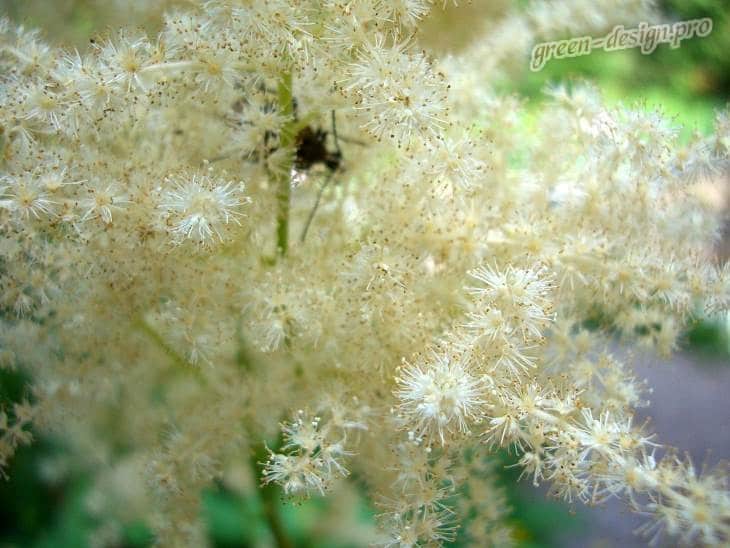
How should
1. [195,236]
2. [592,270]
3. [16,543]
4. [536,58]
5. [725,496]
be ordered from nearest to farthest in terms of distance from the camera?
[725,496] → [195,236] → [592,270] → [536,58] → [16,543]

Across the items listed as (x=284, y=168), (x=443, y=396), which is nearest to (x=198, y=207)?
(x=284, y=168)

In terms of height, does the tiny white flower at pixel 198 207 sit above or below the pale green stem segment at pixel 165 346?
above

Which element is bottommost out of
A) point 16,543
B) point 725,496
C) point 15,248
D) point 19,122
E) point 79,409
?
point 16,543

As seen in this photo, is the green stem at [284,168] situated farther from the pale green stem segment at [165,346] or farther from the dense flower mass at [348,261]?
the pale green stem segment at [165,346]

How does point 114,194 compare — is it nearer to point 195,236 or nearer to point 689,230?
point 195,236

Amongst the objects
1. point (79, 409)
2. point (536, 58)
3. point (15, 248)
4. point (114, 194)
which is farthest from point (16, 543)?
point (536, 58)

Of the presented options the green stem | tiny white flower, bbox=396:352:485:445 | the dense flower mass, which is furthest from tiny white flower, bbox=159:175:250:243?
tiny white flower, bbox=396:352:485:445

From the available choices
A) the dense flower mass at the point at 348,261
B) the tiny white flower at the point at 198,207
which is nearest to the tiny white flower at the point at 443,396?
the dense flower mass at the point at 348,261
